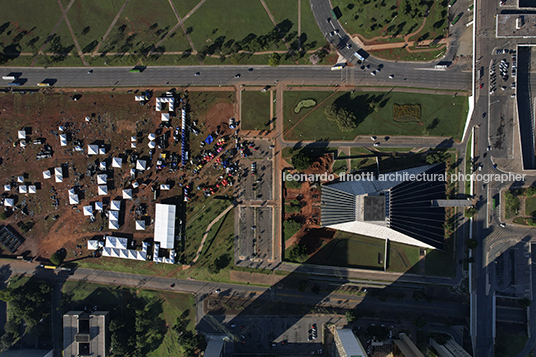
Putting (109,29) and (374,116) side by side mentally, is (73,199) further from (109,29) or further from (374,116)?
(374,116)

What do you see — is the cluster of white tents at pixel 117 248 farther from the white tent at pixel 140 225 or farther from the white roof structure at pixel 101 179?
the white roof structure at pixel 101 179

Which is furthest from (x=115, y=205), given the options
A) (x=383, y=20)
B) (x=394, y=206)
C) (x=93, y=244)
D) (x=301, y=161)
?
(x=383, y=20)

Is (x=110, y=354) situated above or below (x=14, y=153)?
below

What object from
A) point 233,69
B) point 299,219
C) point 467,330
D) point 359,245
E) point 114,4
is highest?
point 114,4

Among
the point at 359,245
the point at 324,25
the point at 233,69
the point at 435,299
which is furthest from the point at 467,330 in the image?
the point at 233,69

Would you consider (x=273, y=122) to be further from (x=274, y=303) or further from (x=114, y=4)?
(x=114, y=4)

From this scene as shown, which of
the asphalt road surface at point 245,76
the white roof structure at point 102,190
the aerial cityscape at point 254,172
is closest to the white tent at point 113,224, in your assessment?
the aerial cityscape at point 254,172
